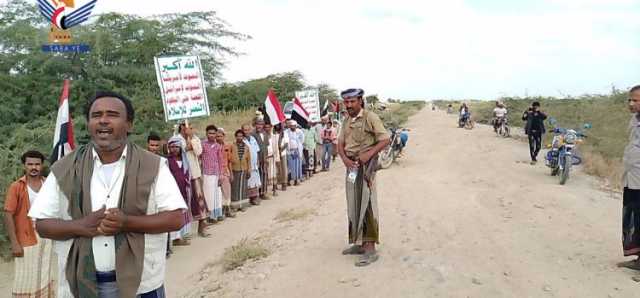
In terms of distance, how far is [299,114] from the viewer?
535 inches

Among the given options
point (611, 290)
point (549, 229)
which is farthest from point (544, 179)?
point (611, 290)

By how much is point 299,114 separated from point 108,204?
37.0 ft

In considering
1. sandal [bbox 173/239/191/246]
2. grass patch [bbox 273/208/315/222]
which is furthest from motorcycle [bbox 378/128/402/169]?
sandal [bbox 173/239/191/246]

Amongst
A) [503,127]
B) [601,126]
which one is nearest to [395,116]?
[503,127]

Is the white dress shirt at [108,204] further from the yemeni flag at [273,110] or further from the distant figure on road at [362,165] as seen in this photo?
the yemeni flag at [273,110]

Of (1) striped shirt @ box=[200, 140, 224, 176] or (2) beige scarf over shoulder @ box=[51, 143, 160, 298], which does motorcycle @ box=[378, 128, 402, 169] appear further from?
(2) beige scarf over shoulder @ box=[51, 143, 160, 298]

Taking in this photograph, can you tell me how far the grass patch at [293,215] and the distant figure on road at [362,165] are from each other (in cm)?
272

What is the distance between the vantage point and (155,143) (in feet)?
20.1

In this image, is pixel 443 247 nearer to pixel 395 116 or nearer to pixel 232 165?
pixel 232 165

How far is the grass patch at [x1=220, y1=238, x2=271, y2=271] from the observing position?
226 inches

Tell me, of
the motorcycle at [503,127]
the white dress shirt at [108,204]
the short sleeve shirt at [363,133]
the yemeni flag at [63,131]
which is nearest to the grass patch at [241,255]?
the short sleeve shirt at [363,133]

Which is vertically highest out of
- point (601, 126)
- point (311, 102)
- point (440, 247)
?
point (311, 102)

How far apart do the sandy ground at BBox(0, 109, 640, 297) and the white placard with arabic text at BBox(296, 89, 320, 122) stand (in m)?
4.94

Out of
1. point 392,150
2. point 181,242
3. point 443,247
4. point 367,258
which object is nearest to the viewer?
point 367,258
